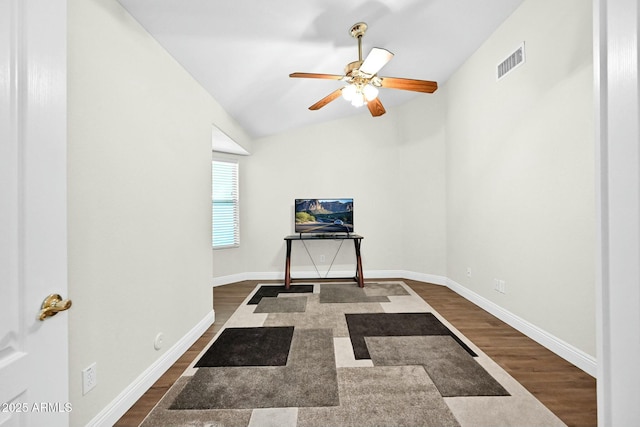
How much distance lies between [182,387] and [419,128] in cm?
460

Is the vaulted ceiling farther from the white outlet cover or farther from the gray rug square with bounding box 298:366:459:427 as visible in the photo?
the gray rug square with bounding box 298:366:459:427

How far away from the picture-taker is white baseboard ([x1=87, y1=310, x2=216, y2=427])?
152 cm

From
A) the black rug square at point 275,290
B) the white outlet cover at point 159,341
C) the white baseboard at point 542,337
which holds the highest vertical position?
the white outlet cover at point 159,341

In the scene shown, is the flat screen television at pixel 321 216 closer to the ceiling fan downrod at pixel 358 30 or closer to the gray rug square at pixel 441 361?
the gray rug square at pixel 441 361

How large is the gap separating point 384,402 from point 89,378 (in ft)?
5.39

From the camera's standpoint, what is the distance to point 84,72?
55.7 inches

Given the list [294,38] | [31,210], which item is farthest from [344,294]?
[31,210]

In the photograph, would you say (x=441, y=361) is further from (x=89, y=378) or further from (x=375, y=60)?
(x=375, y=60)

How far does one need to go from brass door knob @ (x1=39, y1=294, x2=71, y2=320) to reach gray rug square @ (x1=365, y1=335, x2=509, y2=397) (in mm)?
1999

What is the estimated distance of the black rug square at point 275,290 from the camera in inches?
154

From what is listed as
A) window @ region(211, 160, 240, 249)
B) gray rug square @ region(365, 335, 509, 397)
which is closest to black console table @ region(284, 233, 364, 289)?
window @ region(211, 160, 240, 249)

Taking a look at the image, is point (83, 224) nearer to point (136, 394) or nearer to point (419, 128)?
point (136, 394)

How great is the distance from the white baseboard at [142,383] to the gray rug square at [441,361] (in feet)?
5.26

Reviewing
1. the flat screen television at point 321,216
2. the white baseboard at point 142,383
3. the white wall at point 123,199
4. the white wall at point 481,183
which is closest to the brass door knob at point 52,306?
the white wall at point 123,199
